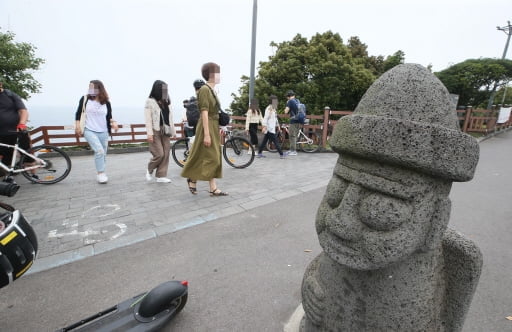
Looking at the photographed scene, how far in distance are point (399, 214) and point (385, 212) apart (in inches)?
2.1

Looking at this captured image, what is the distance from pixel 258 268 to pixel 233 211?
1.39 meters

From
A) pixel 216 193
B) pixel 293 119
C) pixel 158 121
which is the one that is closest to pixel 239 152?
pixel 293 119

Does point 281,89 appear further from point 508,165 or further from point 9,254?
point 9,254

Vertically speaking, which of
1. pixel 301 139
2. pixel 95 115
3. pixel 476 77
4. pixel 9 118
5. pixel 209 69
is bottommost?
pixel 301 139

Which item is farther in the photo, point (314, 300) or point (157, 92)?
point (157, 92)

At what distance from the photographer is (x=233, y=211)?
3971 millimetres

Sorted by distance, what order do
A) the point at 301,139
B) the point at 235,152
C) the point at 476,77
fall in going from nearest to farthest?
the point at 235,152 → the point at 301,139 → the point at 476,77

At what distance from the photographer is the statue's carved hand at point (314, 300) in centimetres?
142

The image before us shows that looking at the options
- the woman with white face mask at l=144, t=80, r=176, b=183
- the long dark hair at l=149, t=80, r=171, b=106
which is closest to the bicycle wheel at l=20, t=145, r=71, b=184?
the woman with white face mask at l=144, t=80, r=176, b=183

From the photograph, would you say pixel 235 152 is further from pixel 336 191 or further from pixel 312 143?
pixel 336 191

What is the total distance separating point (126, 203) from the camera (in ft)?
13.8

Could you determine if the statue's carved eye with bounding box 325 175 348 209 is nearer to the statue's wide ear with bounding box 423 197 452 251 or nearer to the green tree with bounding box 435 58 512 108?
the statue's wide ear with bounding box 423 197 452 251

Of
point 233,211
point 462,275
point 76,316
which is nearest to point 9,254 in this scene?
point 76,316

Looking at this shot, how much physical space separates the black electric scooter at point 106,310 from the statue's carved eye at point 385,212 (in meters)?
1.54
